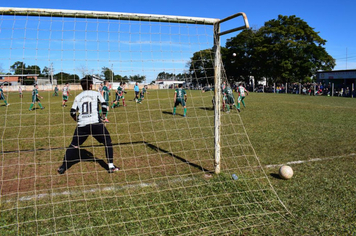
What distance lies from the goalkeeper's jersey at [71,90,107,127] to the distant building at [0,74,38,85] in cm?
91

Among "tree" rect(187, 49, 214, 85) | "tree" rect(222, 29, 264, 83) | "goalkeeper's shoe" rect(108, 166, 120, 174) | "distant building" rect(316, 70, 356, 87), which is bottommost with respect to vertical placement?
"goalkeeper's shoe" rect(108, 166, 120, 174)

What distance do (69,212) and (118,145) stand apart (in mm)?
3989

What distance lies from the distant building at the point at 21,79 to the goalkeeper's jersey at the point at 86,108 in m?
0.91

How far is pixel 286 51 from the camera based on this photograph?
47.4 meters

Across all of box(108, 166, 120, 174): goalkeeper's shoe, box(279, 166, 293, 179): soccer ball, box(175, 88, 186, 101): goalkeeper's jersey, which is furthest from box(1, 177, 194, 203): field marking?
box(175, 88, 186, 101): goalkeeper's jersey

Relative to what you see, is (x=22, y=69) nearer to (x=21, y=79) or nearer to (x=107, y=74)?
(x=21, y=79)

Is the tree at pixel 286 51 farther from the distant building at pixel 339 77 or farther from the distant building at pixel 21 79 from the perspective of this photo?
the distant building at pixel 21 79

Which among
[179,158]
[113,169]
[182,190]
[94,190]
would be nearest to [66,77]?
[113,169]

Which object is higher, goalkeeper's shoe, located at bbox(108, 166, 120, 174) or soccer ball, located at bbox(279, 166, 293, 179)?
soccer ball, located at bbox(279, 166, 293, 179)

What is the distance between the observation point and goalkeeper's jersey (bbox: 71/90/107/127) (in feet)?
17.9

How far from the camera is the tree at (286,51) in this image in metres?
47.2

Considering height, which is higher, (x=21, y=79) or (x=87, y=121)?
(x=21, y=79)

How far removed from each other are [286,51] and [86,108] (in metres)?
48.0

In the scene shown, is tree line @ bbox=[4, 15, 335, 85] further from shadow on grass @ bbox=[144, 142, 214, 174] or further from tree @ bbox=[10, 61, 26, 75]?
tree @ bbox=[10, 61, 26, 75]
